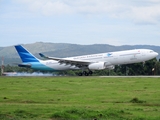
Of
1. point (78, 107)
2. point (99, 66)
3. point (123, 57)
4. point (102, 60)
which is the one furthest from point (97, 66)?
point (78, 107)

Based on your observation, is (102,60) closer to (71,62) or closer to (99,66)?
(99,66)

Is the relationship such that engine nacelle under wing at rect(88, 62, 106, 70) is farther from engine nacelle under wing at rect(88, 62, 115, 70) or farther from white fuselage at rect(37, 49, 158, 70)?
white fuselage at rect(37, 49, 158, 70)

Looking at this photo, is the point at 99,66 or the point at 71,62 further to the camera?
the point at 71,62

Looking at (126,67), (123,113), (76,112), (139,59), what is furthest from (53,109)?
(126,67)

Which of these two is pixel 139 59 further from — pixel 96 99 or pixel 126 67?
pixel 96 99

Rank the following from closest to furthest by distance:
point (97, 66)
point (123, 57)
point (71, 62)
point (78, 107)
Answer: point (78, 107) < point (97, 66) < point (123, 57) < point (71, 62)

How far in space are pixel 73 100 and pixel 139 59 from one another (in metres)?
42.0

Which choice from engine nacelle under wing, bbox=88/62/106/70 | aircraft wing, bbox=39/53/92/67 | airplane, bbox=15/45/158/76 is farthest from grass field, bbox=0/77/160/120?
airplane, bbox=15/45/158/76

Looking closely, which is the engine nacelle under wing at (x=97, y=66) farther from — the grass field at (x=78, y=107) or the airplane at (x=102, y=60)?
the grass field at (x=78, y=107)

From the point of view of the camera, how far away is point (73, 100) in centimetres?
2830

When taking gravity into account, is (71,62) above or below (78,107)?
above

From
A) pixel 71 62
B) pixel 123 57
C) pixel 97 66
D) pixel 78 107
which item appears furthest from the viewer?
Result: pixel 71 62

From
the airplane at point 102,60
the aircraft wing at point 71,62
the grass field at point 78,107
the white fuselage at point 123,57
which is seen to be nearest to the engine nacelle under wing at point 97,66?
the airplane at point 102,60

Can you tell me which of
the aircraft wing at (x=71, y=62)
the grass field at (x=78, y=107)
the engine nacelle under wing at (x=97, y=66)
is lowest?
the grass field at (x=78, y=107)
